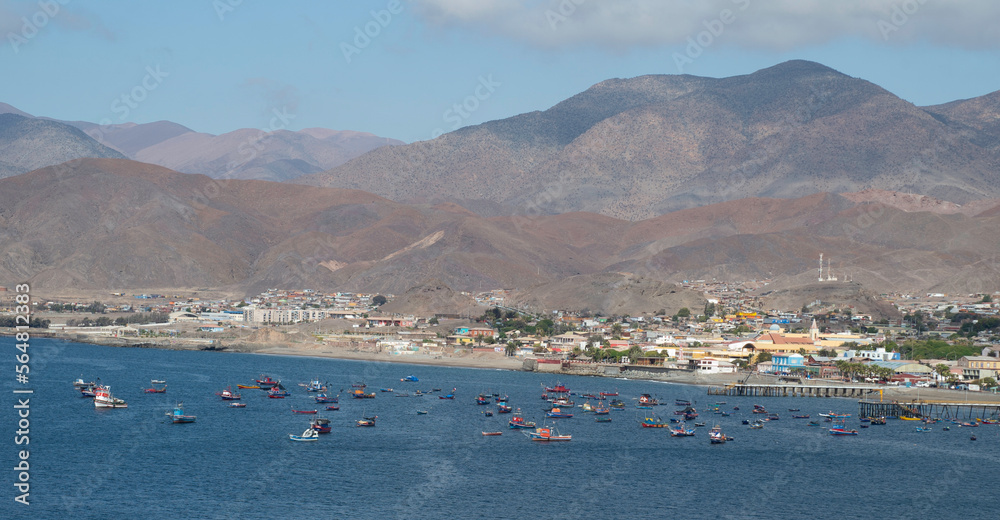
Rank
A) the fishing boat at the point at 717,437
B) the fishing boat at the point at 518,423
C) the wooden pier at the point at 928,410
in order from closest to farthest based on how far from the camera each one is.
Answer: the fishing boat at the point at 717,437
the fishing boat at the point at 518,423
the wooden pier at the point at 928,410

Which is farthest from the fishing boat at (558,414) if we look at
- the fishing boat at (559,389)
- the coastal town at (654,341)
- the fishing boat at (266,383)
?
the coastal town at (654,341)

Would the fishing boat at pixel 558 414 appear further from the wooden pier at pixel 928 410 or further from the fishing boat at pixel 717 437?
the wooden pier at pixel 928 410

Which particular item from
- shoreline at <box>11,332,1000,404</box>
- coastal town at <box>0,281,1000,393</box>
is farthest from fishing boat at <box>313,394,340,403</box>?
coastal town at <box>0,281,1000,393</box>

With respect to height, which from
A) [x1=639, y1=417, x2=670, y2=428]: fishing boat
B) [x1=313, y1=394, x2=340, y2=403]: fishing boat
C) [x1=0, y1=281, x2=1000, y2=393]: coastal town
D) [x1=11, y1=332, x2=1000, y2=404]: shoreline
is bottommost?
[x1=639, y1=417, x2=670, y2=428]: fishing boat

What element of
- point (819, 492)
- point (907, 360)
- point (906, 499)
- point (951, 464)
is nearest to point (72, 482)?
point (819, 492)

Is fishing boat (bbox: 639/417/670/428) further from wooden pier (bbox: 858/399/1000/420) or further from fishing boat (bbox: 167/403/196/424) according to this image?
fishing boat (bbox: 167/403/196/424)
